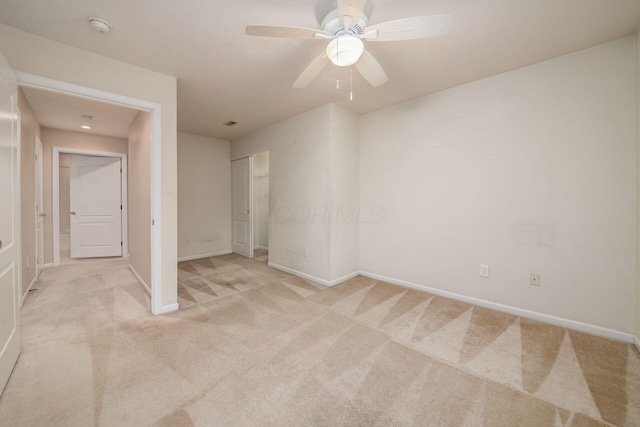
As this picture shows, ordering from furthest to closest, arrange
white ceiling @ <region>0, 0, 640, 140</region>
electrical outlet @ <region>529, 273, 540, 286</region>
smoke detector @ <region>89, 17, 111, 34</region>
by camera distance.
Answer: electrical outlet @ <region>529, 273, 540, 286</region>
smoke detector @ <region>89, 17, 111, 34</region>
white ceiling @ <region>0, 0, 640, 140</region>

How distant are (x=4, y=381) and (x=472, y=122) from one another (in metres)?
4.36

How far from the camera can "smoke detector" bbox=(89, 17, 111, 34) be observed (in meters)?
1.77

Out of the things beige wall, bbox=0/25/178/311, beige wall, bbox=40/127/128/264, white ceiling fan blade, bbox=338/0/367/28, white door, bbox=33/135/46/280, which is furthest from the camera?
beige wall, bbox=40/127/128/264

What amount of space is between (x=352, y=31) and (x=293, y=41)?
25.1 inches

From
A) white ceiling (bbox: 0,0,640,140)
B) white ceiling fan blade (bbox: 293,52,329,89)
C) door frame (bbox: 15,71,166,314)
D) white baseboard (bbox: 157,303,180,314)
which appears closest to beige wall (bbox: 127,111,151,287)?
door frame (bbox: 15,71,166,314)

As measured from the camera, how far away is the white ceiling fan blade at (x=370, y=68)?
69.1 inches

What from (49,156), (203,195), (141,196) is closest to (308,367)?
(141,196)

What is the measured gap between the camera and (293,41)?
6.56 feet

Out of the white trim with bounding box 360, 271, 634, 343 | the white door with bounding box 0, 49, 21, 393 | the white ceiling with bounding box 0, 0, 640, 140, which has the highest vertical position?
the white ceiling with bounding box 0, 0, 640, 140

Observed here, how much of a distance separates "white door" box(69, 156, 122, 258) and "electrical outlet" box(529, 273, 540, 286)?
683cm

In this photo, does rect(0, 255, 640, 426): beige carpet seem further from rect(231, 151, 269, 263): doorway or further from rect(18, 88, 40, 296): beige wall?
rect(231, 151, 269, 263): doorway

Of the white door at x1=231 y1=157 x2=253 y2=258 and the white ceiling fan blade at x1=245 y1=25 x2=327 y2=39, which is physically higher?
the white ceiling fan blade at x1=245 y1=25 x2=327 y2=39

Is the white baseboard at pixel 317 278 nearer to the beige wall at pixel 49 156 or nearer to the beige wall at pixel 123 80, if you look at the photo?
the beige wall at pixel 123 80

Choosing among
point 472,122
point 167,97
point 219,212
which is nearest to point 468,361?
point 472,122
